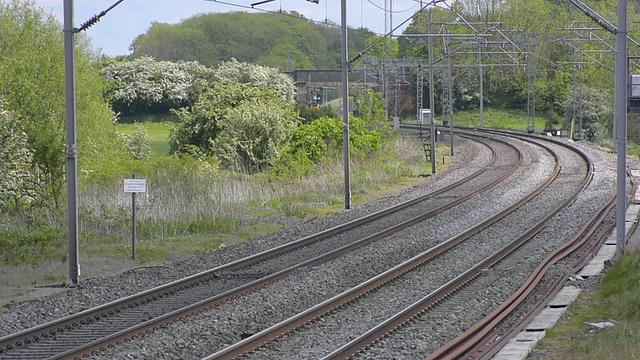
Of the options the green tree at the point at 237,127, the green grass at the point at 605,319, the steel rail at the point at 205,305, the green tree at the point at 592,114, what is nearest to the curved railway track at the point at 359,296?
the steel rail at the point at 205,305

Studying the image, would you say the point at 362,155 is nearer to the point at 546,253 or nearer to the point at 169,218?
the point at 169,218

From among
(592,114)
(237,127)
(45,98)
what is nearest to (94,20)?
(45,98)

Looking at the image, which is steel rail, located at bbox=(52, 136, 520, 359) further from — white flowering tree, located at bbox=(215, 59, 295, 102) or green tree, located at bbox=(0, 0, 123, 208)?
white flowering tree, located at bbox=(215, 59, 295, 102)

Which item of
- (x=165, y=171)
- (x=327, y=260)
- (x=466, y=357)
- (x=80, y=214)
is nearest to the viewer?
(x=466, y=357)

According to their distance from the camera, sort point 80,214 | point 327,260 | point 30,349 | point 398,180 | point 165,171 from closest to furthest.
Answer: point 30,349 < point 327,260 < point 80,214 < point 165,171 < point 398,180

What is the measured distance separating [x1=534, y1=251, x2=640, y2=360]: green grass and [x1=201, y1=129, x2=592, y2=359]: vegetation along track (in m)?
1.77

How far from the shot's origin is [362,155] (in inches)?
1487

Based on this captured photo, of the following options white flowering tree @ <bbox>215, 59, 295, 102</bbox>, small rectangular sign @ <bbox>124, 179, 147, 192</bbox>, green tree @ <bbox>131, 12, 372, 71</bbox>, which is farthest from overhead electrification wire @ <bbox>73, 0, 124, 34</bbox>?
green tree @ <bbox>131, 12, 372, 71</bbox>

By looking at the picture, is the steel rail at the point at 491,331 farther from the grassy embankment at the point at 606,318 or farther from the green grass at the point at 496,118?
the green grass at the point at 496,118

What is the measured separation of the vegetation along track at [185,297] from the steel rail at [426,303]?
295 centimetres

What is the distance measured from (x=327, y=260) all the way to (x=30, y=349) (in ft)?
23.3

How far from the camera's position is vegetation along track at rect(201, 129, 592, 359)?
10.8 m

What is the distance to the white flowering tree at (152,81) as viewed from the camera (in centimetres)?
7075

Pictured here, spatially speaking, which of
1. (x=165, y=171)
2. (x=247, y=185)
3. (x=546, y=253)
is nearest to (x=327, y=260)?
(x=546, y=253)
